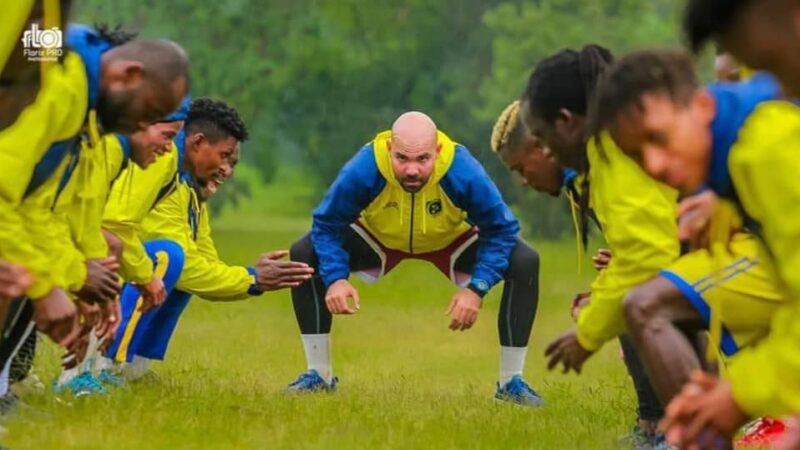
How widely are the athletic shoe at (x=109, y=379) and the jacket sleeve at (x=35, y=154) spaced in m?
2.71

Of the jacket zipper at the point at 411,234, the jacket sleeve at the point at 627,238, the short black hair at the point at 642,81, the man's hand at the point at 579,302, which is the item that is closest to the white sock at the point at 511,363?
the jacket zipper at the point at 411,234

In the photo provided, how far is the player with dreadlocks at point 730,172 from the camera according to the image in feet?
12.2

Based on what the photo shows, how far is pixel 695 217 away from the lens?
17.5 feet

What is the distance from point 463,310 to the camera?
31.2 ft

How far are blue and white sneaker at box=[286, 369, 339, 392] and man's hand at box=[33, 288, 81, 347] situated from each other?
12.5 ft

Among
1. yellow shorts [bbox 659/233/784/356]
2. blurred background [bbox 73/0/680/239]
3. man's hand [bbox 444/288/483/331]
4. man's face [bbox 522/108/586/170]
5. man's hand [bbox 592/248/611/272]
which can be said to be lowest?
blurred background [bbox 73/0/680/239]

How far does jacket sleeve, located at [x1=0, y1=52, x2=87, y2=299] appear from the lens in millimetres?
5922

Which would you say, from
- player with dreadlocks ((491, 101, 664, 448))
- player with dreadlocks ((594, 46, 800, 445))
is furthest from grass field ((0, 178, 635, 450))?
player with dreadlocks ((594, 46, 800, 445))

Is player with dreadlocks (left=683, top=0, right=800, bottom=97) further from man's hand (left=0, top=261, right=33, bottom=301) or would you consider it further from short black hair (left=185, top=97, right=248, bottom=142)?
short black hair (left=185, top=97, right=248, bottom=142)

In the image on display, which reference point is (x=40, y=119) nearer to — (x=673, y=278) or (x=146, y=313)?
(x=673, y=278)

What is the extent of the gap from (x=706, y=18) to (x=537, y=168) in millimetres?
4163

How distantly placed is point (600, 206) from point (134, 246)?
2836 mm

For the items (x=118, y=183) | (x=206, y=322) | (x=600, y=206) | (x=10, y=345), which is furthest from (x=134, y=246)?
(x=206, y=322)

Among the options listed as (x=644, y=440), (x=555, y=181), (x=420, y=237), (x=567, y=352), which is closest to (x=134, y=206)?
(x=420, y=237)
